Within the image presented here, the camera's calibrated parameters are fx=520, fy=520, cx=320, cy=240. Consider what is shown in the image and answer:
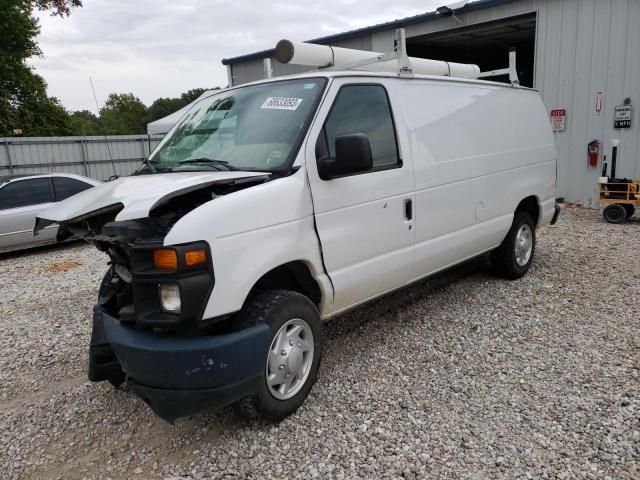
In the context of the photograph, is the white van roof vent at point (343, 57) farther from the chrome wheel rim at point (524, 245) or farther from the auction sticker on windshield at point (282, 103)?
the chrome wheel rim at point (524, 245)

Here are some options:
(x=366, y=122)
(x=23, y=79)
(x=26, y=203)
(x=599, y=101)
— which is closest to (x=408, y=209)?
(x=366, y=122)

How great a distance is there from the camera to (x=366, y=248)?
3746 millimetres

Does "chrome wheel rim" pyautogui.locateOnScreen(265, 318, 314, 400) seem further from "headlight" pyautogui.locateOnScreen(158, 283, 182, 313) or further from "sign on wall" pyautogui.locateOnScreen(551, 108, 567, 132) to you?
"sign on wall" pyautogui.locateOnScreen(551, 108, 567, 132)

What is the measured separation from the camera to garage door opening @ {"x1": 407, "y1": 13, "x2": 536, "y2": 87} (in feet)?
44.1

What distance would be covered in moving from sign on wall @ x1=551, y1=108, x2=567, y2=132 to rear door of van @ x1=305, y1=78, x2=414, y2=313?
8.91 meters

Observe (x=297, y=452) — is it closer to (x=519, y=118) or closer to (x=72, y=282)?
(x=519, y=118)

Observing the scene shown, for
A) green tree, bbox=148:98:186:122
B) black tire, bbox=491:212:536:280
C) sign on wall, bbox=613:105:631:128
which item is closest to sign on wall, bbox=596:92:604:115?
sign on wall, bbox=613:105:631:128

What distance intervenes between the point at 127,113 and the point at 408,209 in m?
66.0

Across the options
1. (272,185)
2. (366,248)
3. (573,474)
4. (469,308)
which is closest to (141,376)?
(272,185)

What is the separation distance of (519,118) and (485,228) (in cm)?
144

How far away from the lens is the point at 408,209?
4.09 metres

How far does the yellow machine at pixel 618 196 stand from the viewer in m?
9.17

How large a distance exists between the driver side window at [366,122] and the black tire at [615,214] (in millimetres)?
7081

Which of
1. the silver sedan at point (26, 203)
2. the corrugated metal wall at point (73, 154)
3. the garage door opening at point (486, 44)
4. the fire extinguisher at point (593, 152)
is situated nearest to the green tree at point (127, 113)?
the corrugated metal wall at point (73, 154)
